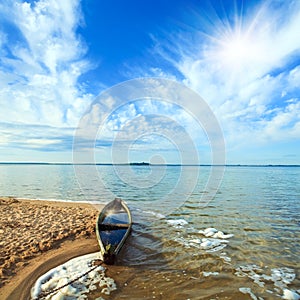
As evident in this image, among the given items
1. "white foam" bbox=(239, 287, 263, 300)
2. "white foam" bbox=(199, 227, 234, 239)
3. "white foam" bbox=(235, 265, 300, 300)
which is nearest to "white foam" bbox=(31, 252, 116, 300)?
"white foam" bbox=(239, 287, 263, 300)

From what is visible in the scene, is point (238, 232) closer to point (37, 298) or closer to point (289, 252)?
point (289, 252)

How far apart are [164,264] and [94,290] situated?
2.65 metres

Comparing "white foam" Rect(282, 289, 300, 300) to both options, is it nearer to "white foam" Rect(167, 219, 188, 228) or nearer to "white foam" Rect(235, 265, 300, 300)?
"white foam" Rect(235, 265, 300, 300)

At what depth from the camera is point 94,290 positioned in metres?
6.01

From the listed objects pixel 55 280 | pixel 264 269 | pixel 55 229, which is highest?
pixel 55 229

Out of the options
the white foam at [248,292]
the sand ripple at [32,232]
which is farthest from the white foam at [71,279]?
the white foam at [248,292]

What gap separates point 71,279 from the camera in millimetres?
6426

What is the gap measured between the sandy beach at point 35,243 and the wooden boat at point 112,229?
0.48 metres

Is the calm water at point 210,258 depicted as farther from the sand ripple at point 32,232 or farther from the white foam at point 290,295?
the sand ripple at point 32,232

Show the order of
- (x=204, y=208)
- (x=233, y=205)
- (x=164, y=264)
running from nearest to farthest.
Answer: (x=164, y=264)
(x=204, y=208)
(x=233, y=205)

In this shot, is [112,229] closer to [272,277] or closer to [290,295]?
[272,277]

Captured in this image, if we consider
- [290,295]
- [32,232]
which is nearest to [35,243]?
[32,232]

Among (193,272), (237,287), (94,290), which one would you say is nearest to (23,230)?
(94,290)

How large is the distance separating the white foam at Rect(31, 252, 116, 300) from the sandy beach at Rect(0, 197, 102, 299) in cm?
31
